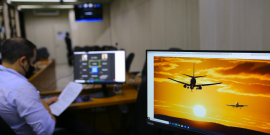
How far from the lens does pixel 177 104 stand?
0.96 m

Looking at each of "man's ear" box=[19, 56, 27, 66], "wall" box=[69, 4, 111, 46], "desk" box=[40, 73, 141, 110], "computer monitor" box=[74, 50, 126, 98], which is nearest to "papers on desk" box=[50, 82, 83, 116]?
"desk" box=[40, 73, 141, 110]

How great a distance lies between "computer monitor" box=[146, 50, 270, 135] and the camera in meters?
0.77

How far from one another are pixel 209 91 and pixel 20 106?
1184 mm

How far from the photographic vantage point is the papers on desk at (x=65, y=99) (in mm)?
1715

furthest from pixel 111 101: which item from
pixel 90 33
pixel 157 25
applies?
pixel 90 33

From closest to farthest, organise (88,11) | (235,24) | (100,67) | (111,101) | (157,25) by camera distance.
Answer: (235,24), (111,101), (100,67), (157,25), (88,11)

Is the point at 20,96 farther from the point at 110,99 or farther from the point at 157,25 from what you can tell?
the point at 157,25

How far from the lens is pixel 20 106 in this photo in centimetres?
127

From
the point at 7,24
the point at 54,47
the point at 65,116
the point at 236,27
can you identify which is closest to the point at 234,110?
the point at 236,27

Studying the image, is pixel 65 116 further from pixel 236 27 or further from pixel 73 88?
pixel 236 27

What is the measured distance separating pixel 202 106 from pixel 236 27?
1.27 m

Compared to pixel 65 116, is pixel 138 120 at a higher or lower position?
higher

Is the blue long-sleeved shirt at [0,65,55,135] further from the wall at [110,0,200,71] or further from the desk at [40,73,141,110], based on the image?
the wall at [110,0,200,71]

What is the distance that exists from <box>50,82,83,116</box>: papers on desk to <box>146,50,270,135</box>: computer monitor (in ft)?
3.30
